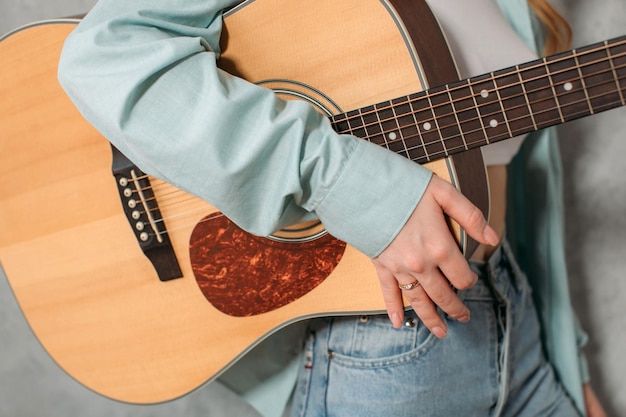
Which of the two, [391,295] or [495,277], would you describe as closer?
[391,295]

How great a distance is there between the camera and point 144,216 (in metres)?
0.93

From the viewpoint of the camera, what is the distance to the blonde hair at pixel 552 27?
0.96 meters

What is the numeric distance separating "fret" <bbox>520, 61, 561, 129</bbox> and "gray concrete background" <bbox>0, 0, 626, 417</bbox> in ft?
1.79

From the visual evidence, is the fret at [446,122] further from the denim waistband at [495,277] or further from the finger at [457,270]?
the denim waistband at [495,277]

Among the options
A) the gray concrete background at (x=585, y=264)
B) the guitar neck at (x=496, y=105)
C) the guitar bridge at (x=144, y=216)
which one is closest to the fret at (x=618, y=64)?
the guitar neck at (x=496, y=105)

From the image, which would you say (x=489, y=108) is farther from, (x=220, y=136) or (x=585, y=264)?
(x=585, y=264)

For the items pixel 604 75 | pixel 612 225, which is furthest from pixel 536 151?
pixel 604 75

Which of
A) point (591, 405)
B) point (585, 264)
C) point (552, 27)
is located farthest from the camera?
point (585, 264)

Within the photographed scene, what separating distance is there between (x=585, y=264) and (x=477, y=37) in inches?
25.9

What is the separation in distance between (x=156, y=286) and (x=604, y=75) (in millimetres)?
707

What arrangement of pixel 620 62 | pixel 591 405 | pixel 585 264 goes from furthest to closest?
pixel 585 264, pixel 591 405, pixel 620 62

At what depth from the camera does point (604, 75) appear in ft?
2.17

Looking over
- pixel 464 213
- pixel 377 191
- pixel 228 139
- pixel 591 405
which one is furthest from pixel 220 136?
pixel 591 405

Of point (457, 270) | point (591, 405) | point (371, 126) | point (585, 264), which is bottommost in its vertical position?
point (591, 405)
